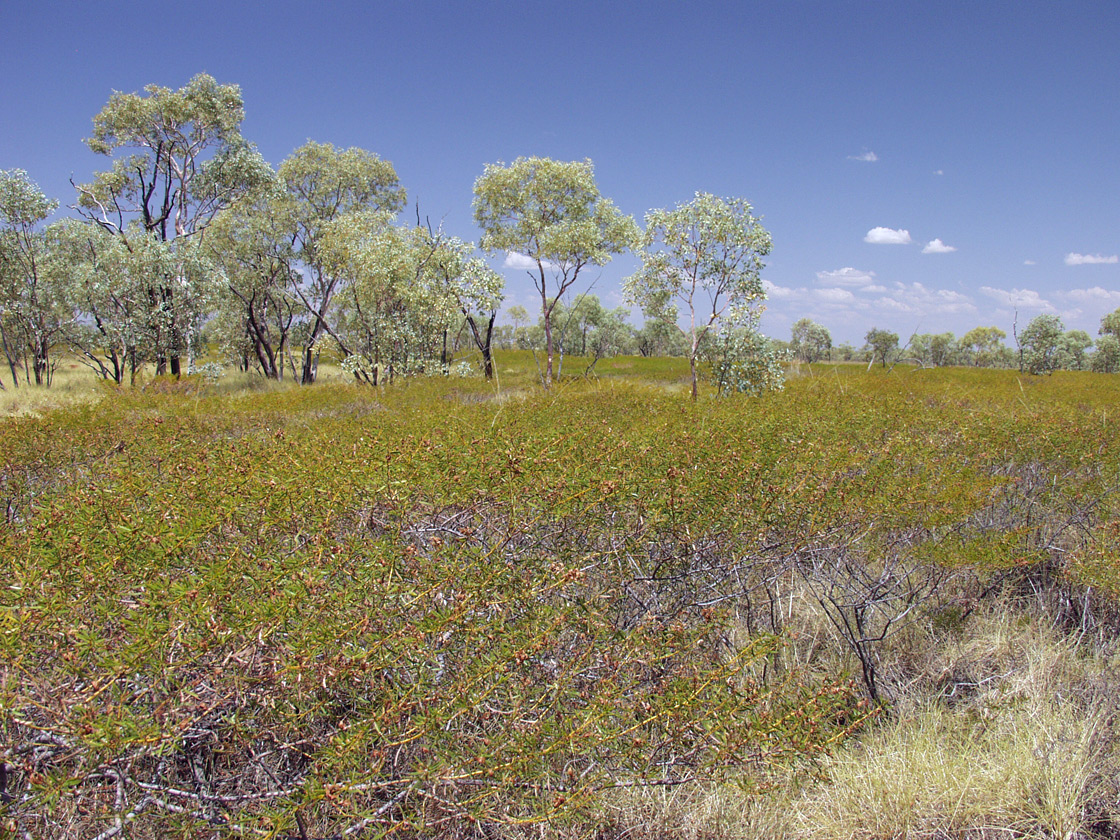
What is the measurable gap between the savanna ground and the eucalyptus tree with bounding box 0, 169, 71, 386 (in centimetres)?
1827

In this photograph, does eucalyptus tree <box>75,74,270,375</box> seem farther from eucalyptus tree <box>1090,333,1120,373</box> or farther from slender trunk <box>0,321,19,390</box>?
eucalyptus tree <box>1090,333,1120,373</box>

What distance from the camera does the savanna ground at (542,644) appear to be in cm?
194

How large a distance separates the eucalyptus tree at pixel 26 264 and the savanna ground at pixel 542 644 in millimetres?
18269

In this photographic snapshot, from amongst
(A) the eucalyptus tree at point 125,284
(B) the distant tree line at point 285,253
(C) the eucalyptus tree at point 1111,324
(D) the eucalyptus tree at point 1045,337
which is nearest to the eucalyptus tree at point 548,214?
(B) the distant tree line at point 285,253

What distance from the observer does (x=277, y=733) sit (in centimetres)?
229

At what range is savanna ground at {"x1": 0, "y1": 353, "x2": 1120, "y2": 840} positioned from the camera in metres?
1.94

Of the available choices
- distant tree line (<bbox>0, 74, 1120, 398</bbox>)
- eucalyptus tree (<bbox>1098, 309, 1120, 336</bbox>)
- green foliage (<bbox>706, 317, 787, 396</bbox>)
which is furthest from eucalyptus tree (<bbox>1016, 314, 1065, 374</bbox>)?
green foliage (<bbox>706, 317, 787, 396</bbox>)

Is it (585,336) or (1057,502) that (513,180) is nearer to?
(1057,502)

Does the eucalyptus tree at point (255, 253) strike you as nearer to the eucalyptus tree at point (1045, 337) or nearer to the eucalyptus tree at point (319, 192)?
the eucalyptus tree at point (319, 192)

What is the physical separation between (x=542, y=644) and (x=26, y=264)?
2366 centimetres

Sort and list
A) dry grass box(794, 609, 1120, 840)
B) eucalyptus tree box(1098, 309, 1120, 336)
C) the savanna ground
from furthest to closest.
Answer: eucalyptus tree box(1098, 309, 1120, 336)
dry grass box(794, 609, 1120, 840)
the savanna ground

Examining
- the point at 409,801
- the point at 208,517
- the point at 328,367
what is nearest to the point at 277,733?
the point at 409,801

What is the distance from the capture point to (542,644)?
6.80 ft

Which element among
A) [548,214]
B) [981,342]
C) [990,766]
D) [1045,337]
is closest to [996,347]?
[981,342]
